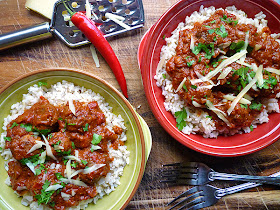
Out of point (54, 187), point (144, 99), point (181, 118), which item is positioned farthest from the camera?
point (144, 99)

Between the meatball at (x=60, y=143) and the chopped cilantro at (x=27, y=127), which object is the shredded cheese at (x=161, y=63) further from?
the chopped cilantro at (x=27, y=127)

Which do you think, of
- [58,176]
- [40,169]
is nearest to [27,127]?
[40,169]

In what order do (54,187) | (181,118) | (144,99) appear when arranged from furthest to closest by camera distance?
1. (144,99)
2. (181,118)
3. (54,187)

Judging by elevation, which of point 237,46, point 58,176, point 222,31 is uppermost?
point 222,31

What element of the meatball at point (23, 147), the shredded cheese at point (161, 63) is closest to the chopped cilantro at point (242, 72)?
the shredded cheese at point (161, 63)

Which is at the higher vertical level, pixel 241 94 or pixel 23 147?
pixel 241 94

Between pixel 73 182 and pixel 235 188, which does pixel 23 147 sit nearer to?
pixel 73 182

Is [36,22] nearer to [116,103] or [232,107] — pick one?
[116,103]
